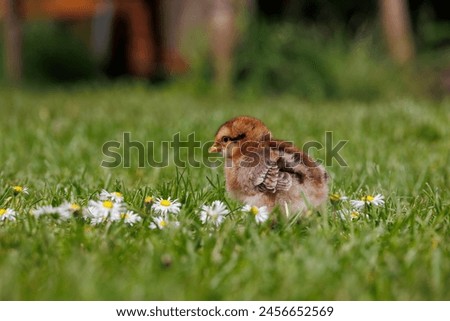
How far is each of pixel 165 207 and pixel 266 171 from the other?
464 millimetres

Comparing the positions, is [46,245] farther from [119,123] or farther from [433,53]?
[433,53]

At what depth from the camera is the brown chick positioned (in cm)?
314

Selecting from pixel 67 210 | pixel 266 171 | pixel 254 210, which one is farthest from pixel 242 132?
pixel 67 210

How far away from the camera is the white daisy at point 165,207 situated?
3.12m

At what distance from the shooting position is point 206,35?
33.4ft

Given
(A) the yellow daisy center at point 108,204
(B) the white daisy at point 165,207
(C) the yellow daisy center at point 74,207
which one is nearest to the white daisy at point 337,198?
(B) the white daisy at point 165,207

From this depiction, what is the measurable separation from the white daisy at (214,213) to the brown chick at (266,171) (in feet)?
0.62

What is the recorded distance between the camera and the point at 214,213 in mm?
3000

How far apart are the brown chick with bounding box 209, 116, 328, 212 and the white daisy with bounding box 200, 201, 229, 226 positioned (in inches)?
7.5

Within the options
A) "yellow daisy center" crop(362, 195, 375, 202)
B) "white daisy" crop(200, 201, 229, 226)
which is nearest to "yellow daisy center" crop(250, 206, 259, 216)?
"white daisy" crop(200, 201, 229, 226)

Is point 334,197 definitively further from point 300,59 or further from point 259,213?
point 300,59

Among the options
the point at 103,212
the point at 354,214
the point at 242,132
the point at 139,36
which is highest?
the point at 242,132

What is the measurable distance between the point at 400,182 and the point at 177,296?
2318 millimetres
